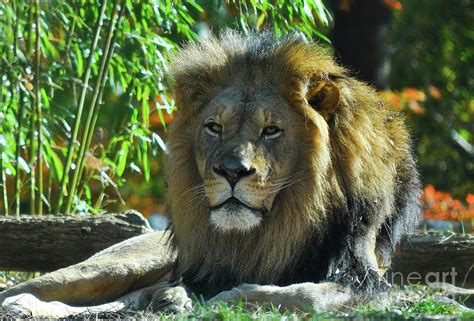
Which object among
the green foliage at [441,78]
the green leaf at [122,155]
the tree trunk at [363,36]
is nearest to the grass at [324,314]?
the green leaf at [122,155]

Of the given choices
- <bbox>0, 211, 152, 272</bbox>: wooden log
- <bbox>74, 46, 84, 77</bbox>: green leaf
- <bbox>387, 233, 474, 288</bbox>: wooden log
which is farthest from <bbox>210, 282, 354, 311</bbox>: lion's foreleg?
<bbox>74, 46, 84, 77</bbox>: green leaf

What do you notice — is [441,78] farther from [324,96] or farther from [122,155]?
[324,96]

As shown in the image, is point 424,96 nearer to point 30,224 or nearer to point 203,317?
point 30,224

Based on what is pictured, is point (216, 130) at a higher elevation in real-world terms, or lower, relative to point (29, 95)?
lower

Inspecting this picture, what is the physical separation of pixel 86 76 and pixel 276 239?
2737mm

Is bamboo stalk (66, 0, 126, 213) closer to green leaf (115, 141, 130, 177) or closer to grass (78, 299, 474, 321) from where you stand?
green leaf (115, 141, 130, 177)

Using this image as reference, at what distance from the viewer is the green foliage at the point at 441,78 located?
1612cm

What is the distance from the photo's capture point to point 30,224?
7.19 m

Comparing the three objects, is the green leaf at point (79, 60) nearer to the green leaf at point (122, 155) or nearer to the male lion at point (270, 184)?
the green leaf at point (122, 155)

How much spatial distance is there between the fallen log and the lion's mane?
102 centimetres

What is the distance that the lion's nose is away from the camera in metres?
5.35

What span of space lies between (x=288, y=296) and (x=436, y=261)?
6.80 feet

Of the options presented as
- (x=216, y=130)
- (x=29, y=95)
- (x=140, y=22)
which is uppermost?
(x=140, y=22)

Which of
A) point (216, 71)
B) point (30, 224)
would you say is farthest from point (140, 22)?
point (216, 71)
